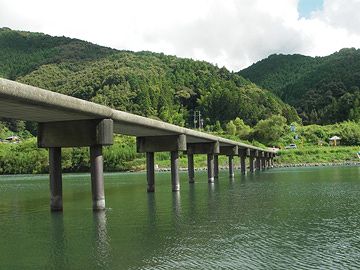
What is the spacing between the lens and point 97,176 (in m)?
27.9

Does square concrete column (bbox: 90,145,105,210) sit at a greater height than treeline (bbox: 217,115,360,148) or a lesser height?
lesser

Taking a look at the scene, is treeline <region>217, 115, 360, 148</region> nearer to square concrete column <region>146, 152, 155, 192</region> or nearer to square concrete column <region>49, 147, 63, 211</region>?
square concrete column <region>146, 152, 155, 192</region>

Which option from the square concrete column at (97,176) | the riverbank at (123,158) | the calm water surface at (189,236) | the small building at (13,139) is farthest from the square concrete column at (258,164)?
the small building at (13,139)

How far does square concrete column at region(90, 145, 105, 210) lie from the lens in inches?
1102

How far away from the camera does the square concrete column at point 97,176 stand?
91.9ft

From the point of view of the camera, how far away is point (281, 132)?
150750 millimetres

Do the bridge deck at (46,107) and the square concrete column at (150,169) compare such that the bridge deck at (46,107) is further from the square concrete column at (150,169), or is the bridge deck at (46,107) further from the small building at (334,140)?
the small building at (334,140)

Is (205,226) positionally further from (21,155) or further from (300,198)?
(21,155)

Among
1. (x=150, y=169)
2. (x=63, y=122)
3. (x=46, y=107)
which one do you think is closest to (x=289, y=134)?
(x=150, y=169)

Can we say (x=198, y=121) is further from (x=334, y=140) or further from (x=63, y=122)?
(x=63, y=122)

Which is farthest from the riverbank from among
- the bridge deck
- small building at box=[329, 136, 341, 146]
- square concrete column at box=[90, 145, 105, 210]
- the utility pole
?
the bridge deck

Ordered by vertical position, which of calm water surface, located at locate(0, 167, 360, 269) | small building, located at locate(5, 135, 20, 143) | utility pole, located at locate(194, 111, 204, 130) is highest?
utility pole, located at locate(194, 111, 204, 130)

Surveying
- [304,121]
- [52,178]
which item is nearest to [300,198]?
[52,178]

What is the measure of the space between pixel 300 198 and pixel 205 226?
46.9 ft
